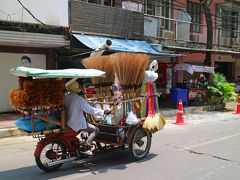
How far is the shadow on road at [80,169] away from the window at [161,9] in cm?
1338

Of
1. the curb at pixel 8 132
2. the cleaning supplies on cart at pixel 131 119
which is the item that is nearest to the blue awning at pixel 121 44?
the curb at pixel 8 132

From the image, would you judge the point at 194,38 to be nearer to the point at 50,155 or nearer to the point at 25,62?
the point at 25,62

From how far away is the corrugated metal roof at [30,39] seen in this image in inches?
487

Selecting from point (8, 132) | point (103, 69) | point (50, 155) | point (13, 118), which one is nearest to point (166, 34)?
point (13, 118)

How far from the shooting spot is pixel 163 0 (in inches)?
827

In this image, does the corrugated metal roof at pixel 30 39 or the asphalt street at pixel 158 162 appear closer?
the asphalt street at pixel 158 162

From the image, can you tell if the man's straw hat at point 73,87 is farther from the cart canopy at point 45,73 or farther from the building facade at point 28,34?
the building facade at point 28,34

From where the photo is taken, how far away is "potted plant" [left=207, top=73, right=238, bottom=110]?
18375 mm

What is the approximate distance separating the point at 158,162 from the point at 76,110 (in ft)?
6.85

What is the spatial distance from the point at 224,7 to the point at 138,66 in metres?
20.8

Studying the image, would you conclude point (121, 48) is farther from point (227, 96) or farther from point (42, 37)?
point (227, 96)

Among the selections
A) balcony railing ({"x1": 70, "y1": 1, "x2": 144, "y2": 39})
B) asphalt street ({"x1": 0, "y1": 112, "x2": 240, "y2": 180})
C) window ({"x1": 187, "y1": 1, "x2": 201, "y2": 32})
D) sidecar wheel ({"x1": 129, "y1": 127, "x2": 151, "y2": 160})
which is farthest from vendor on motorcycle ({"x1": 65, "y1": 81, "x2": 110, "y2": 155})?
window ({"x1": 187, "y1": 1, "x2": 201, "y2": 32})

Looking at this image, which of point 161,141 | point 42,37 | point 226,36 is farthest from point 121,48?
point 226,36

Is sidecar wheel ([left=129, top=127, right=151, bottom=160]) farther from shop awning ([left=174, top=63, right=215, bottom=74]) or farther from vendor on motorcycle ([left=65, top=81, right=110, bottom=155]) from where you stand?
shop awning ([left=174, top=63, right=215, bottom=74])
